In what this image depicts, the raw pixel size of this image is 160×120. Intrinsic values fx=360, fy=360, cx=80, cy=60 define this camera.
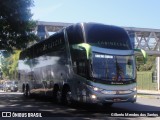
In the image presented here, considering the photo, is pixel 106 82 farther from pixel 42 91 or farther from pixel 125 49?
A: pixel 42 91

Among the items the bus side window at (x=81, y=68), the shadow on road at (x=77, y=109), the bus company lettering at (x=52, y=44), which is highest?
the bus company lettering at (x=52, y=44)

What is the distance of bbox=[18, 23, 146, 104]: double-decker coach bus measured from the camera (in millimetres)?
15102

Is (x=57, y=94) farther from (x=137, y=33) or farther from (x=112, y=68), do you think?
(x=137, y=33)

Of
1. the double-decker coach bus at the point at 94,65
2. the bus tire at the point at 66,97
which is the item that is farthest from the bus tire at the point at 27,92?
the bus tire at the point at 66,97

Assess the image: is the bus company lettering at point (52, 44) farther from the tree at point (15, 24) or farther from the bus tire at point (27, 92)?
the bus tire at point (27, 92)

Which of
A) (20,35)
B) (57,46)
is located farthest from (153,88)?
(57,46)

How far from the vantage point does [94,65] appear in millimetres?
15180

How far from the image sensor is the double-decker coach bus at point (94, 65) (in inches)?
595

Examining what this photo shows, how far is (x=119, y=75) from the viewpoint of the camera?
15453 millimetres

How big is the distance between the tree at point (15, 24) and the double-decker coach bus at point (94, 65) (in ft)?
12.2

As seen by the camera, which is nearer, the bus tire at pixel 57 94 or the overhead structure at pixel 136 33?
the bus tire at pixel 57 94

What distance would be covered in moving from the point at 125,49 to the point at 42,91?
294 inches

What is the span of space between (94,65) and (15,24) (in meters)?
9.49

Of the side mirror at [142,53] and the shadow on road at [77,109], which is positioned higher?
the side mirror at [142,53]
